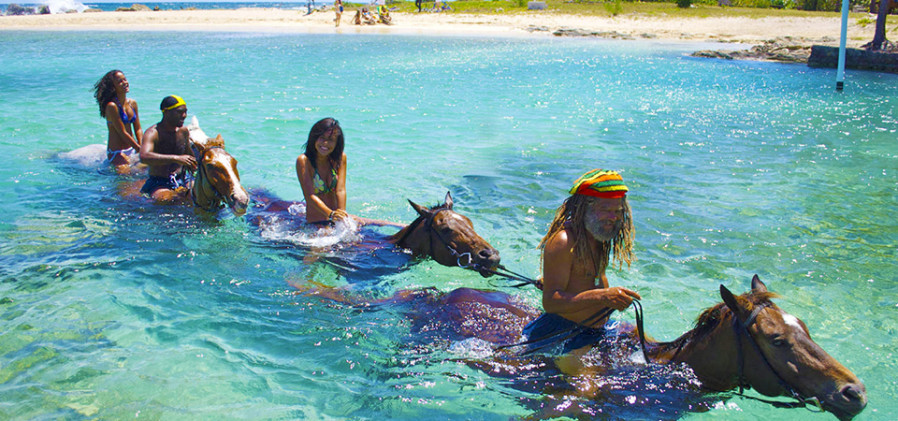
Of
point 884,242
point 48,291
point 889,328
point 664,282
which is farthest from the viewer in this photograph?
point 884,242

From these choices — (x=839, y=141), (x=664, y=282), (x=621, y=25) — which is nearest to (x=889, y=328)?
(x=664, y=282)

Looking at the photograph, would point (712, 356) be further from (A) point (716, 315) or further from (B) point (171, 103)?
(B) point (171, 103)

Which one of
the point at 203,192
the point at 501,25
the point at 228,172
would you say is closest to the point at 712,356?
Answer: the point at 228,172

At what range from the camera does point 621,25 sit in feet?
160

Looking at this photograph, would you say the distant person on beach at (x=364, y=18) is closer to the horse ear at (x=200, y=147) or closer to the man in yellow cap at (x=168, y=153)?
the man in yellow cap at (x=168, y=153)

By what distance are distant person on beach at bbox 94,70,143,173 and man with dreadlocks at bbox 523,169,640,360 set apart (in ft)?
25.7

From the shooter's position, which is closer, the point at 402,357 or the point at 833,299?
the point at 402,357

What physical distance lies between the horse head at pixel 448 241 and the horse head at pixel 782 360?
6.54 feet

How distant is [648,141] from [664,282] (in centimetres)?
777

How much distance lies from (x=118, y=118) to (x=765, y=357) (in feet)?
30.5

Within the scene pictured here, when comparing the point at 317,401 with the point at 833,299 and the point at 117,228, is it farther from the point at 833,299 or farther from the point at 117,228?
the point at 833,299

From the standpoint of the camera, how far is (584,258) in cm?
399

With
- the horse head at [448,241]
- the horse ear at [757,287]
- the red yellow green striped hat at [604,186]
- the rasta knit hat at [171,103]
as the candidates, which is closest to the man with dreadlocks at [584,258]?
the red yellow green striped hat at [604,186]

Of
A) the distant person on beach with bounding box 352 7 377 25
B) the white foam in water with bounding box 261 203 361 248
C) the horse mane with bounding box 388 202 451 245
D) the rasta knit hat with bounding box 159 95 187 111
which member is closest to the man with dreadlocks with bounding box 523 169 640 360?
the horse mane with bounding box 388 202 451 245
